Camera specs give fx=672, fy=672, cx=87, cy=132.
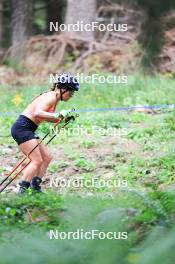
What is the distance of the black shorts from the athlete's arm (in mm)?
216

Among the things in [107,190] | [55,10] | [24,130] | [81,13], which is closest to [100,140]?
[107,190]

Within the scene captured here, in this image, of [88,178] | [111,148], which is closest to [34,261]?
[88,178]

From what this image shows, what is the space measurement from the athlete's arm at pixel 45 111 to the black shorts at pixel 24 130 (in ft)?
0.71

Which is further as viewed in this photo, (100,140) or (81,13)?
(81,13)

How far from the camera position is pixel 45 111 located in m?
7.79

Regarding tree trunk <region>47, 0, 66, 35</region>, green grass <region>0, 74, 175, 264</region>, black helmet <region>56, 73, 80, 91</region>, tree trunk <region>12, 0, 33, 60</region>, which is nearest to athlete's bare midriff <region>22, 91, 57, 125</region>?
black helmet <region>56, 73, 80, 91</region>

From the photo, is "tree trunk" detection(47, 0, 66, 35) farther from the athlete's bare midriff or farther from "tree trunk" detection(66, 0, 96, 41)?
the athlete's bare midriff

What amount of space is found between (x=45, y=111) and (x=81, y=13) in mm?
10708

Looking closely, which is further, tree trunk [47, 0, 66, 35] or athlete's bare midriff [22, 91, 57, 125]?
tree trunk [47, 0, 66, 35]

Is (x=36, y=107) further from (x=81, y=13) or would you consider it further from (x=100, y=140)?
(x=81, y=13)

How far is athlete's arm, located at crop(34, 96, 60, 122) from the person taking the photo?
767cm

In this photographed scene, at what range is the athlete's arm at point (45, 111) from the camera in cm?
767

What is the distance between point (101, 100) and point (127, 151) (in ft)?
12.7

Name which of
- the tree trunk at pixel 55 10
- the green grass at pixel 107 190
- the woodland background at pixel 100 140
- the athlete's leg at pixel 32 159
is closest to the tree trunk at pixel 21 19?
the woodland background at pixel 100 140
